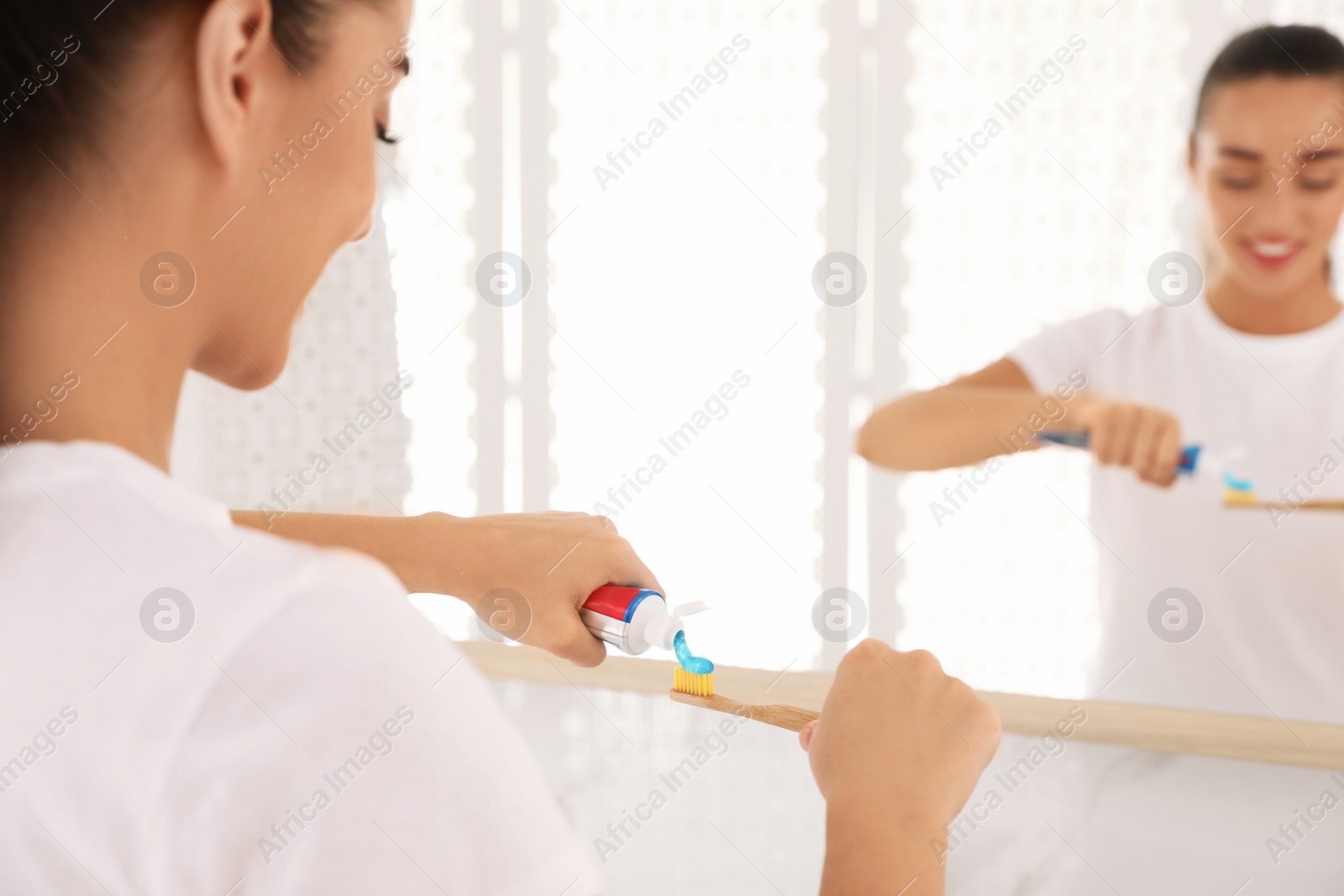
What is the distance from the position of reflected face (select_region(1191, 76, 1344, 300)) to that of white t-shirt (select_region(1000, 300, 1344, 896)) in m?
0.05

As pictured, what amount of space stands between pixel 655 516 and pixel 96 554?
778 millimetres

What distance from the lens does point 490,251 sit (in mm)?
976

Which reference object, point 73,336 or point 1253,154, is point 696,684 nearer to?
point 73,336

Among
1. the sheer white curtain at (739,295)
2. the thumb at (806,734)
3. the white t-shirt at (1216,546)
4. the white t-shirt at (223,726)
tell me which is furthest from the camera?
the sheer white curtain at (739,295)

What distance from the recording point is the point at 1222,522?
2.46 ft

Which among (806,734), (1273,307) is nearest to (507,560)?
(806,734)

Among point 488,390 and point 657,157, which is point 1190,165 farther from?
point 488,390

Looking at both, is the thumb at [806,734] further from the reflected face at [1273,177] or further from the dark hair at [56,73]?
the reflected face at [1273,177]

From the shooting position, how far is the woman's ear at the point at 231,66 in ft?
0.75

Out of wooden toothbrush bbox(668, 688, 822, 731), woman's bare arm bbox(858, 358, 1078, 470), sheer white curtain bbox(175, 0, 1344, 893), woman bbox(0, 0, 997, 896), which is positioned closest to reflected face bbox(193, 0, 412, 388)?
woman bbox(0, 0, 997, 896)

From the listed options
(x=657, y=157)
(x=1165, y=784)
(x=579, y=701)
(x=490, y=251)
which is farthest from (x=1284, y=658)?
(x=490, y=251)

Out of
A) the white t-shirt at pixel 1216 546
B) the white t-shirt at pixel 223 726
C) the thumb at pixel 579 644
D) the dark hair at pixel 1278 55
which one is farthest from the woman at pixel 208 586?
the dark hair at pixel 1278 55

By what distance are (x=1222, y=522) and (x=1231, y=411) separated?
0.09m

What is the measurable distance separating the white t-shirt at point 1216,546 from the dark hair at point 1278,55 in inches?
6.8
